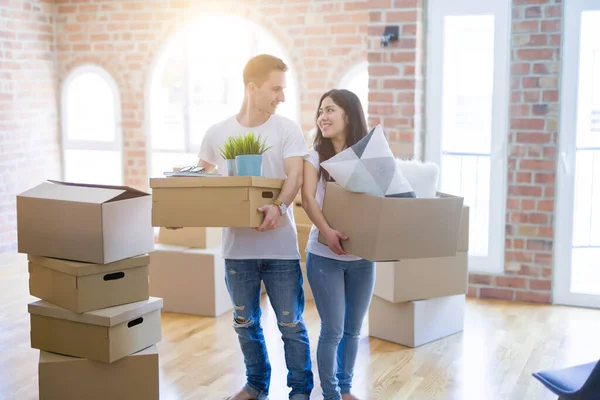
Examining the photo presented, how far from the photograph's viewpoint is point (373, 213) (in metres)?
2.76

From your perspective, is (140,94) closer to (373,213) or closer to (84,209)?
(84,209)

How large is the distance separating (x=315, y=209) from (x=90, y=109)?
456cm

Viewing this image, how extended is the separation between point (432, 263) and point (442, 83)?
1.41 m

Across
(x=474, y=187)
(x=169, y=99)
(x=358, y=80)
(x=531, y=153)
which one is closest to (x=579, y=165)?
(x=531, y=153)

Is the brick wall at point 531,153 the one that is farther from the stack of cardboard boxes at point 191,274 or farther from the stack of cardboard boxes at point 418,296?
the stack of cardboard boxes at point 191,274

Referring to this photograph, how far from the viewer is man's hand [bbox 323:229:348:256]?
2.90 m

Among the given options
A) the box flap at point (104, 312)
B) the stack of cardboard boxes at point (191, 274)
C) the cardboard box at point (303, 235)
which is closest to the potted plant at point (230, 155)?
the box flap at point (104, 312)

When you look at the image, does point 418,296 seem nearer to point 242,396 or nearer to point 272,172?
point 242,396

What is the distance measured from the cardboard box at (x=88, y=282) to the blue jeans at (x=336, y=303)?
2.53 feet

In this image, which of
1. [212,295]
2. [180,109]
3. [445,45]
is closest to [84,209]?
[212,295]

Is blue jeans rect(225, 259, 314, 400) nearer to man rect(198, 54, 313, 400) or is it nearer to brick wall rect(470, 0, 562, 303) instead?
man rect(198, 54, 313, 400)

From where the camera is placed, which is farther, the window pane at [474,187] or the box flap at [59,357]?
the window pane at [474,187]

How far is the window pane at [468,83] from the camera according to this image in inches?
192

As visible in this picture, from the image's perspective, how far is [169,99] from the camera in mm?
6730
